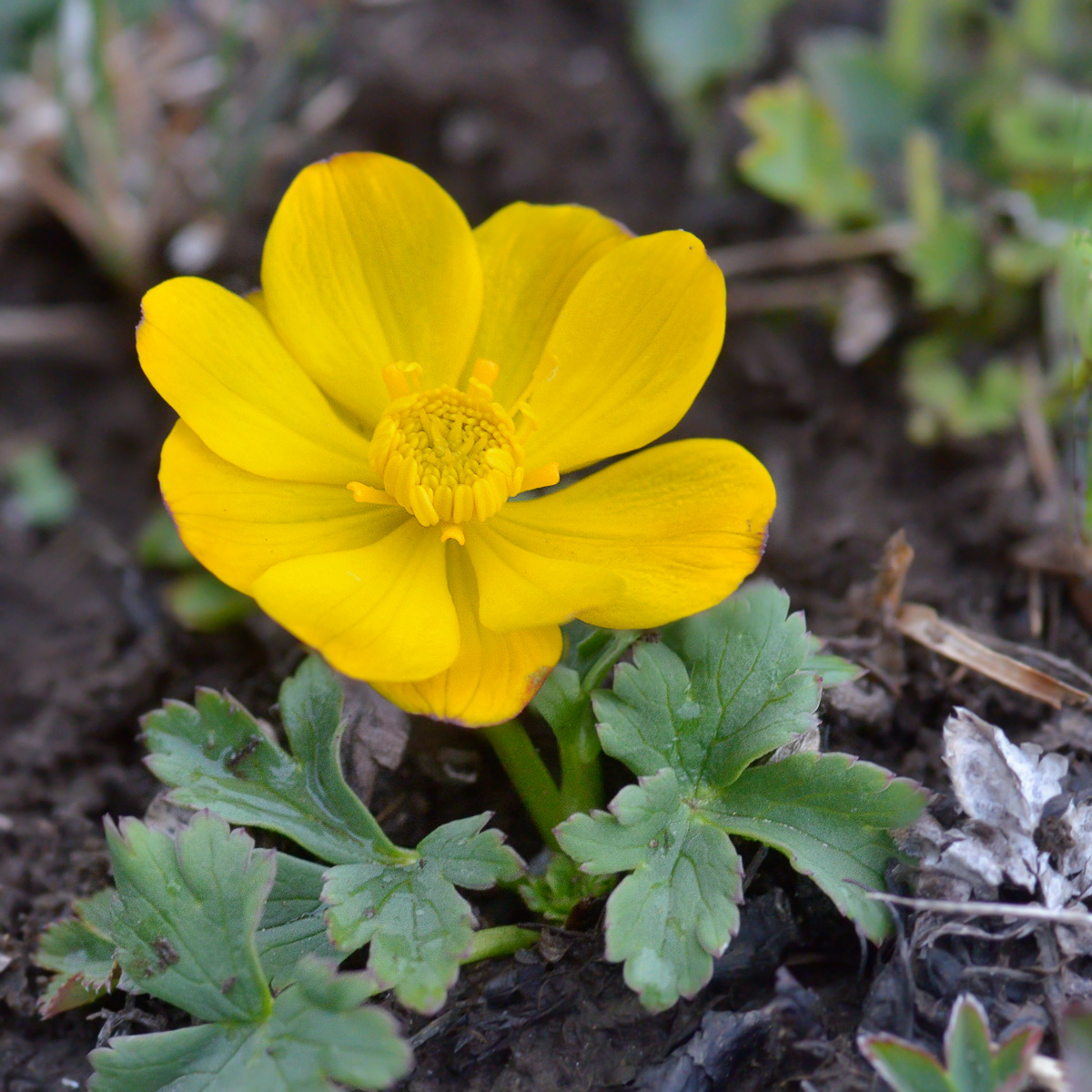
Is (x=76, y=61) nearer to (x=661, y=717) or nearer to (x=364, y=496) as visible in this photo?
(x=364, y=496)

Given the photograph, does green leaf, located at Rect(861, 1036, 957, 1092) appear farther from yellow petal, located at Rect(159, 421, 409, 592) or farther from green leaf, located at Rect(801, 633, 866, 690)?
yellow petal, located at Rect(159, 421, 409, 592)

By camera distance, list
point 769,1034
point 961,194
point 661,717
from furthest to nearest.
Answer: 1. point 961,194
2. point 661,717
3. point 769,1034

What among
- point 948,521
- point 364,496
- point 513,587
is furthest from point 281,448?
point 948,521

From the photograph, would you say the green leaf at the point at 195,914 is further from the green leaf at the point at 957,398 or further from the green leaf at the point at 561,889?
the green leaf at the point at 957,398

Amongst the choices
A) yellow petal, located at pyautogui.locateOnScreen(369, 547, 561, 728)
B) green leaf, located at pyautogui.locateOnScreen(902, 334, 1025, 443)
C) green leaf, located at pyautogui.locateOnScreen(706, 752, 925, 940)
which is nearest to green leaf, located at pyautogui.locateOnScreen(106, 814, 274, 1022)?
yellow petal, located at pyautogui.locateOnScreen(369, 547, 561, 728)

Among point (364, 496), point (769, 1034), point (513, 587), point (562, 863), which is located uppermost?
point (364, 496)

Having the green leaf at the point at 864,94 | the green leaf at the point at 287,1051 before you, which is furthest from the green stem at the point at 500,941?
the green leaf at the point at 864,94

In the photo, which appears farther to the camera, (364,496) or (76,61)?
(76,61)
